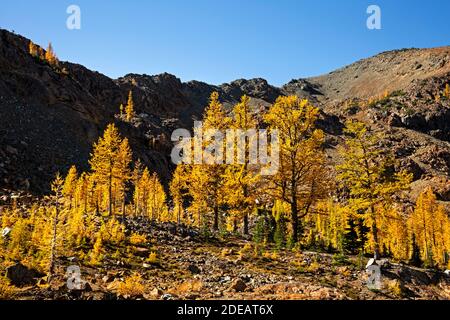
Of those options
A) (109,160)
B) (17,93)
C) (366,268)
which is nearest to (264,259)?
(366,268)

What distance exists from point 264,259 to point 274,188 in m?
6.28

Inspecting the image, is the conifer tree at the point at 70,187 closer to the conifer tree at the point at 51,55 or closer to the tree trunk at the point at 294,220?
the tree trunk at the point at 294,220

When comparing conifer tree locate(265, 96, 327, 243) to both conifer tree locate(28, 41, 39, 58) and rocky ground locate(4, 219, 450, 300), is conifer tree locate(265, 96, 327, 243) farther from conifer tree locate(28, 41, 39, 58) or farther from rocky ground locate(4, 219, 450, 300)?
conifer tree locate(28, 41, 39, 58)

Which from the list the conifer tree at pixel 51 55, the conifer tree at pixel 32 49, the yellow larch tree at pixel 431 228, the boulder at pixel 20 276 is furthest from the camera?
→ the conifer tree at pixel 51 55

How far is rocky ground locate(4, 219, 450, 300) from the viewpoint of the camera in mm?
13797

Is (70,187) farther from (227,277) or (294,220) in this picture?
(227,277)

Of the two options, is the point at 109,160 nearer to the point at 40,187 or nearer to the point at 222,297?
the point at 40,187

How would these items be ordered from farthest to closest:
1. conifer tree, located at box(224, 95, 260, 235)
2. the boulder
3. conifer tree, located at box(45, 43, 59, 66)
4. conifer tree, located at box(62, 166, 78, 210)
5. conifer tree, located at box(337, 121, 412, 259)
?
conifer tree, located at box(45, 43, 59, 66), conifer tree, located at box(62, 166, 78, 210), conifer tree, located at box(224, 95, 260, 235), conifer tree, located at box(337, 121, 412, 259), the boulder

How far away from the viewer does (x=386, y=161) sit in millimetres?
22672

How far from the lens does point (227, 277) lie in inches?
653

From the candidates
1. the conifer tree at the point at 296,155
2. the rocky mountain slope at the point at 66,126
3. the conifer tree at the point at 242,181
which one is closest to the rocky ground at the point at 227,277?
the conifer tree at the point at 296,155

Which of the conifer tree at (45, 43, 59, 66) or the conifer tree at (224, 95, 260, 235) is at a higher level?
the conifer tree at (45, 43, 59, 66)

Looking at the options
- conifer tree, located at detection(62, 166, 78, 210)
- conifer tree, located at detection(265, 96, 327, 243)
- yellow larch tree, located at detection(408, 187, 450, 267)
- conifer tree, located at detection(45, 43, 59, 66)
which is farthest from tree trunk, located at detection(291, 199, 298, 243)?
conifer tree, located at detection(45, 43, 59, 66)

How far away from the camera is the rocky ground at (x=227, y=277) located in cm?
1380
